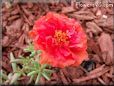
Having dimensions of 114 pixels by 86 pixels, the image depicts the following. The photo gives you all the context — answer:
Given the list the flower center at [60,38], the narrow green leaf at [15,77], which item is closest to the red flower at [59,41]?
the flower center at [60,38]

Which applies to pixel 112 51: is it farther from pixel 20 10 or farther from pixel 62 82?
pixel 20 10

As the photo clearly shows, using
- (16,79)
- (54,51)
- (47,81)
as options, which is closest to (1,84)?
(16,79)

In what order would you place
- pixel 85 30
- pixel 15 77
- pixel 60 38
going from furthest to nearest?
pixel 85 30, pixel 15 77, pixel 60 38

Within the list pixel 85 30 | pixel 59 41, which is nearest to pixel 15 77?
pixel 59 41

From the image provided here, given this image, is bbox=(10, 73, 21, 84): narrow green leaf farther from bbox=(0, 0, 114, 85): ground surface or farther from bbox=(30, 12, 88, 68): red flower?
bbox=(30, 12, 88, 68): red flower

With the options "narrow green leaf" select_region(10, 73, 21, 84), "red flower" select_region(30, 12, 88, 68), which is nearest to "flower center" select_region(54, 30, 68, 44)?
"red flower" select_region(30, 12, 88, 68)

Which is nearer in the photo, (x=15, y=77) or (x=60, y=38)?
(x=60, y=38)

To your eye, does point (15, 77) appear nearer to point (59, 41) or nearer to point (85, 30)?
point (59, 41)
